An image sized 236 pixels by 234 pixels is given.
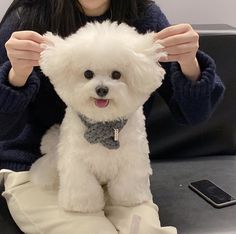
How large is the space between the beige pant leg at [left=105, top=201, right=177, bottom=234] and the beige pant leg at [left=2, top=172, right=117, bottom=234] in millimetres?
21

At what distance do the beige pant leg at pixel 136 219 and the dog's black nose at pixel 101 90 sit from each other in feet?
0.93

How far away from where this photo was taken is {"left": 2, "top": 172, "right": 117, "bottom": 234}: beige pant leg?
0.83 m

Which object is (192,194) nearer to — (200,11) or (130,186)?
(130,186)

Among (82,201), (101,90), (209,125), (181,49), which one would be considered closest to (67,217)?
(82,201)

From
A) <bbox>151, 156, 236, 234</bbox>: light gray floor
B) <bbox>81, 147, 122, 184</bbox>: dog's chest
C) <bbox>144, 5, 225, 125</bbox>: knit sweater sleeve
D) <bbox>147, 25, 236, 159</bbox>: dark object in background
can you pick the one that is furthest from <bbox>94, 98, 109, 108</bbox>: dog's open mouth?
<bbox>147, 25, 236, 159</bbox>: dark object in background

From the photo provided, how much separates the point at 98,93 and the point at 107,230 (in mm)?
292

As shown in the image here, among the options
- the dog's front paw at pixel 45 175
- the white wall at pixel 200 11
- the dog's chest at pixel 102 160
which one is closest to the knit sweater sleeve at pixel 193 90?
the dog's chest at pixel 102 160

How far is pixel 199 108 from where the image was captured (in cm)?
94

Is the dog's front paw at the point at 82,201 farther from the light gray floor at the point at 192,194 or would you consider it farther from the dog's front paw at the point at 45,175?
the light gray floor at the point at 192,194

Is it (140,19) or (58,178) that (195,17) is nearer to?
(140,19)

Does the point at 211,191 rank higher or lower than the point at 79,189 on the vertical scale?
lower

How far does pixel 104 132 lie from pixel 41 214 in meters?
0.23

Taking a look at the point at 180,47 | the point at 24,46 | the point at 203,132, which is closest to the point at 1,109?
the point at 24,46

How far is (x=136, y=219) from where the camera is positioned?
85cm
